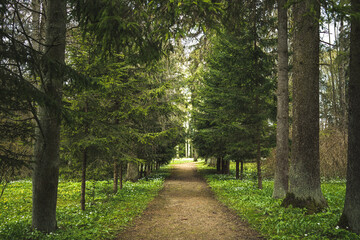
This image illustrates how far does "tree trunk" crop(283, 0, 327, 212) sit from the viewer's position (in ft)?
22.5

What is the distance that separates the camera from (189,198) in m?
10.9

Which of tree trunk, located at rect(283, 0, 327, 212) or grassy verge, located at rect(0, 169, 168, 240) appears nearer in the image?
grassy verge, located at rect(0, 169, 168, 240)

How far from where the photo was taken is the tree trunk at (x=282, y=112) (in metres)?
9.40

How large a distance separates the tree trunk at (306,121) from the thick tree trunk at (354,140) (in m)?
1.75

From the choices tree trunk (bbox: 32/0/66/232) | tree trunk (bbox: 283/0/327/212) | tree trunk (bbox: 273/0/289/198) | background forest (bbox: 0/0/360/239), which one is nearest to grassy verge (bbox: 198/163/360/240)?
background forest (bbox: 0/0/360/239)

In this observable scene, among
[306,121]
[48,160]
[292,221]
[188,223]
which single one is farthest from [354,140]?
[48,160]

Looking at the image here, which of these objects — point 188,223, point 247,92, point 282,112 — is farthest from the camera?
point 247,92

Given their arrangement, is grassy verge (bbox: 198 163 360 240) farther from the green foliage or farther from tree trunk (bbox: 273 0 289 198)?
the green foliage

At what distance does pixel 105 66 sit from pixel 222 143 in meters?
11.2

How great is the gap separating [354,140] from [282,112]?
4.63 meters

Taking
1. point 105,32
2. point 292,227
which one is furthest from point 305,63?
point 105,32

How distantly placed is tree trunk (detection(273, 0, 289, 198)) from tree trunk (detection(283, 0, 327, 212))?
2.23 meters

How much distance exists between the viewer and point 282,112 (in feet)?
31.2

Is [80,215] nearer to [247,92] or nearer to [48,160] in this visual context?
[48,160]
